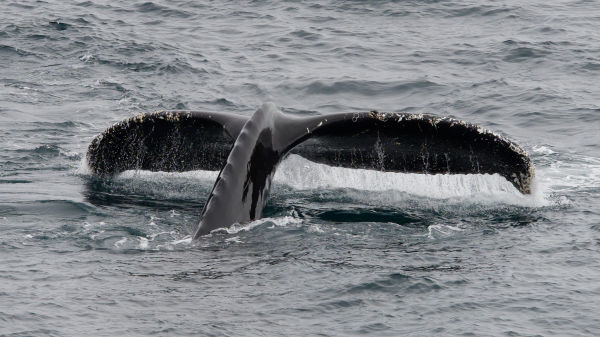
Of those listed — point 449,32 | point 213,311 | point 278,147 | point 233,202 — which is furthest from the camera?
point 449,32

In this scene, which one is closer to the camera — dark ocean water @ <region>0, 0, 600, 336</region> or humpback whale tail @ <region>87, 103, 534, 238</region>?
dark ocean water @ <region>0, 0, 600, 336</region>

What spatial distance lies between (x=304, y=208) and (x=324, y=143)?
1247 mm

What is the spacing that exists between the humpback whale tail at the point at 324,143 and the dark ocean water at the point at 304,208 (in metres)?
0.28

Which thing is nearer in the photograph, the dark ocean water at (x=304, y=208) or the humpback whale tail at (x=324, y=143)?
the dark ocean water at (x=304, y=208)

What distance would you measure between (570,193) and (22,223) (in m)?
7.24

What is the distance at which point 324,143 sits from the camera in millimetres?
12789

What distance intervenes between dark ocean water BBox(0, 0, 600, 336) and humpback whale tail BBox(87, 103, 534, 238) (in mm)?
277

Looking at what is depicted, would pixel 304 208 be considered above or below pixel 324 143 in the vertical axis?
below

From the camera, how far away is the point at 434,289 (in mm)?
10547

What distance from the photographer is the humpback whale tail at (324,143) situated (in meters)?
12.3

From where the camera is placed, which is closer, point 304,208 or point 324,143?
point 324,143

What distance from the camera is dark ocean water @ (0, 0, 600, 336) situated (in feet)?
32.3

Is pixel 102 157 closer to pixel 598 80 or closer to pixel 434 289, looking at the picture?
pixel 434 289

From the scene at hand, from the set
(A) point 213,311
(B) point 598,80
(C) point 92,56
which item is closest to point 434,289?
(A) point 213,311
